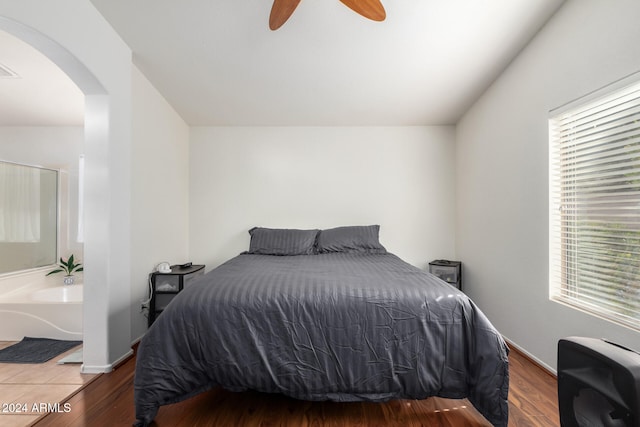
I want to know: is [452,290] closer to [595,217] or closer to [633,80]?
[595,217]

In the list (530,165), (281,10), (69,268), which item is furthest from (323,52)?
(69,268)

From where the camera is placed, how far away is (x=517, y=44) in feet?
7.13

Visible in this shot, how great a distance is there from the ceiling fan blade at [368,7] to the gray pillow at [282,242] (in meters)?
2.18

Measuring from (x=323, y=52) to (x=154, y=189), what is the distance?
1.94 metres

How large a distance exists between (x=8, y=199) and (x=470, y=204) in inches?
195

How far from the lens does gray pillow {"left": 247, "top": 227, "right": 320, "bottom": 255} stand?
3.16m

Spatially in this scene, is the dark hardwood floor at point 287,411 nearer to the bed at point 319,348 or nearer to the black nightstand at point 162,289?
the bed at point 319,348

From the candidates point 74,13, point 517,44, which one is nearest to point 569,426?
point 517,44

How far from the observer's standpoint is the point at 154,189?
9.06 feet

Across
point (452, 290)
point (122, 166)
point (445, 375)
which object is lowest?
point (445, 375)

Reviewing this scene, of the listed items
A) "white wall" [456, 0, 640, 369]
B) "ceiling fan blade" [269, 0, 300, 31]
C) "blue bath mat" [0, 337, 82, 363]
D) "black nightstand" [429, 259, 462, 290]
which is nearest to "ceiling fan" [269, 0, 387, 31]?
"ceiling fan blade" [269, 0, 300, 31]

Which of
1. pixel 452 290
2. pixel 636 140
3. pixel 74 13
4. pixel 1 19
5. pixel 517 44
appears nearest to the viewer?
pixel 1 19

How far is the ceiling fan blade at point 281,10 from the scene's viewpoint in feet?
5.14

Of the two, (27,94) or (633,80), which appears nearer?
(633,80)
